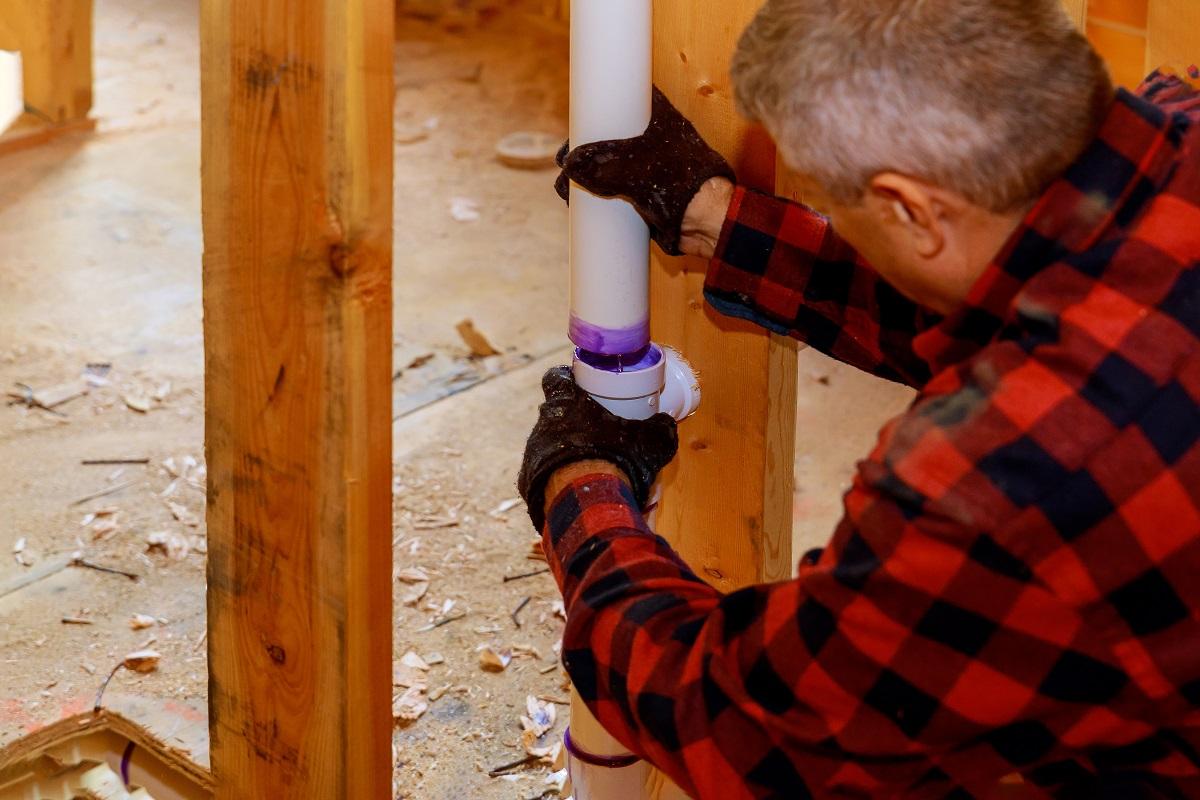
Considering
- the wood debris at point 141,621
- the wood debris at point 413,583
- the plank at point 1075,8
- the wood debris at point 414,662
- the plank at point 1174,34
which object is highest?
the plank at point 1075,8

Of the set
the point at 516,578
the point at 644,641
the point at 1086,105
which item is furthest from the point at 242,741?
the point at 516,578

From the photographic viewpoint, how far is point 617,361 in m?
1.66

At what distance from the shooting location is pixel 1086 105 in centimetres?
115

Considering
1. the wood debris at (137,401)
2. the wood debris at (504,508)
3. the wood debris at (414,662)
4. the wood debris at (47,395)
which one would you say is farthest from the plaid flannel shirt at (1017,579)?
the wood debris at (47,395)

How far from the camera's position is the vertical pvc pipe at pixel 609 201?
1518 mm

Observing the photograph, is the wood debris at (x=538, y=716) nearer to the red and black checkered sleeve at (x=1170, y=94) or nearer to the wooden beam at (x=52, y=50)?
the red and black checkered sleeve at (x=1170, y=94)

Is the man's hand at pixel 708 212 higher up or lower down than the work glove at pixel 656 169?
lower down

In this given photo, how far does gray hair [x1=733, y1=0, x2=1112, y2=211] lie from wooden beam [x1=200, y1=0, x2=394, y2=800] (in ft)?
1.21

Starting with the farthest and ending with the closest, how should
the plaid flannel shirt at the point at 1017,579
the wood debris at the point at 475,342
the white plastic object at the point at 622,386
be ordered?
1. the wood debris at the point at 475,342
2. the white plastic object at the point at 622,386
3. the plaid flannel shirt at the point at 1017,579

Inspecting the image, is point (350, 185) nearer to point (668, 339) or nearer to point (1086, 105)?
point (1086, 105)

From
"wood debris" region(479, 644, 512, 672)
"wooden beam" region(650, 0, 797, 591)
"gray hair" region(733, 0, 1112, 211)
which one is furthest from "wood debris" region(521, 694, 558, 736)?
"gray hair" region(733, 0, 1112, 211)

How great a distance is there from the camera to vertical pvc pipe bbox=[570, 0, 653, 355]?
1.52 meters

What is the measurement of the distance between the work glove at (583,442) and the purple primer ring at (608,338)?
0.05 metres

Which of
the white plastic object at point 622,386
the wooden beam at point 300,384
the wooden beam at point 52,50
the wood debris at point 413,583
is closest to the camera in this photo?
the wooden beam at point 300,384
